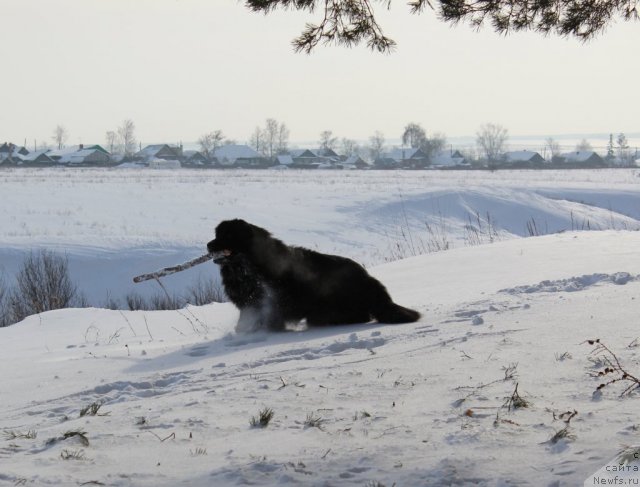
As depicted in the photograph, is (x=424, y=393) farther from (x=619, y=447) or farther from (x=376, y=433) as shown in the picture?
(x=619, y=447)

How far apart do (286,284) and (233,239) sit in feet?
2.41

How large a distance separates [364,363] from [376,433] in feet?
5.48

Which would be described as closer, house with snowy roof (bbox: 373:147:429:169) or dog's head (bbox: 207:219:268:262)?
dog's head (bbox: 207:219:268:262)

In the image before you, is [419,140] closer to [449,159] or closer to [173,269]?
[449,159]

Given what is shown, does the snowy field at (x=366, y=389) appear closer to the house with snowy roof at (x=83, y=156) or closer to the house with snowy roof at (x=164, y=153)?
the house with snowy roof at (x=83, y=156)

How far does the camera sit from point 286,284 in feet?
25.9

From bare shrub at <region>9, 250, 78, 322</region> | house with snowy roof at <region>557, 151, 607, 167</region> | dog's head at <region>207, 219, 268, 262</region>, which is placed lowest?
bare shrub at <region>9, 250, 78, 322</region>

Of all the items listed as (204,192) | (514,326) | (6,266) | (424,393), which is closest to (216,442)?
(424,393)

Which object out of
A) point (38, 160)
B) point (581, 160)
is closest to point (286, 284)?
point (38, 160)

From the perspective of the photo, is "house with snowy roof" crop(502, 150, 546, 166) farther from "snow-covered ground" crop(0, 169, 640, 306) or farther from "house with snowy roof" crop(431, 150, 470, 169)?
"snow-covered ground" crop(0, 169, 640, 306)

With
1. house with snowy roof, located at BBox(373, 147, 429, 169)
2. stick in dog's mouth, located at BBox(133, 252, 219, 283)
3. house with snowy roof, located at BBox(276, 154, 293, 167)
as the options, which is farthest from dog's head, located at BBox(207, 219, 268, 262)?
house with snowy roof, located at BBox(373, 147, 429, 169)

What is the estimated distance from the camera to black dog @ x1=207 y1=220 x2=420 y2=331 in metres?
7.77

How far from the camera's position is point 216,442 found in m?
3.89

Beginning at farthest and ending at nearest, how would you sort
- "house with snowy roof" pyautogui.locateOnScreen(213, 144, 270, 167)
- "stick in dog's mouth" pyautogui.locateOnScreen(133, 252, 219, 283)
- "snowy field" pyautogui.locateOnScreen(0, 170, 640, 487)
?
"house with snowy roof" pyautogui.locateOnScreen(213, 144, 270, 167)
"stick in dog's mouth" pyautogui.locateOnScreen(133, 252, 219, 283)
"snowy field" pyautogui.locateOnScreen(0, 170, 640, 487)
